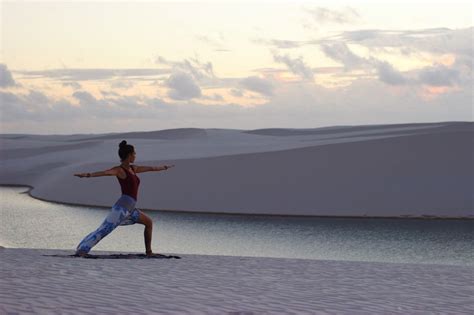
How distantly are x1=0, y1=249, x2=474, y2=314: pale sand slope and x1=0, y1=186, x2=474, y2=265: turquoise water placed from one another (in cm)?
703

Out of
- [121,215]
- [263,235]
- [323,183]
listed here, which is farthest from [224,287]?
[323,183]

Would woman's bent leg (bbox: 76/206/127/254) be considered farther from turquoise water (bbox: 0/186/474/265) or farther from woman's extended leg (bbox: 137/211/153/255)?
turquoise water (bbox: 0/186/474/265)

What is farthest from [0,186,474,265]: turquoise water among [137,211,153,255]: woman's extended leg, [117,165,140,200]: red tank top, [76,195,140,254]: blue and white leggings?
[117,165,140,200]: red tank top

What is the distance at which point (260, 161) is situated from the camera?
1693 inches

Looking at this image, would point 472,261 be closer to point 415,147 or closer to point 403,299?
point 403,299

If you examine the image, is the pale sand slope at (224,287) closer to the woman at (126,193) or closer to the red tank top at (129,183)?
the woman at (126,193)

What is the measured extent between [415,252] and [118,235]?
920cm

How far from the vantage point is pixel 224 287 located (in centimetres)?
973

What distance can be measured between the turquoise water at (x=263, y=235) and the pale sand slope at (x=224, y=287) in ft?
23.1

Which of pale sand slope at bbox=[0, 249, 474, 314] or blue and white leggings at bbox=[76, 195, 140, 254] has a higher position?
blue and white leggings at bbox=[76, 195, 140, 254]

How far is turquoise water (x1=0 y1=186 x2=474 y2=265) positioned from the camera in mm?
20688

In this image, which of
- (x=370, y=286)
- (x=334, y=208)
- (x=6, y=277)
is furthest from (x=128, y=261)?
(x=334, y=208)

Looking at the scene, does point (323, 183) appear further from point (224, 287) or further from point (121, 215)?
point (224, 287)

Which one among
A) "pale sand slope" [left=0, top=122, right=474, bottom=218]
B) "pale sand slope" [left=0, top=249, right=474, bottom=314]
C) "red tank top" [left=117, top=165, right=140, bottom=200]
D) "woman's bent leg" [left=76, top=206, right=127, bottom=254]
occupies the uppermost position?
"pale sand slope" [left=0, top=122, right=474, bottom=218]
